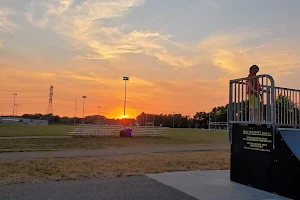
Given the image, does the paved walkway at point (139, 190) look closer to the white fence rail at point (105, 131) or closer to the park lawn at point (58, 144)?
the park lawn at point (58, 144)

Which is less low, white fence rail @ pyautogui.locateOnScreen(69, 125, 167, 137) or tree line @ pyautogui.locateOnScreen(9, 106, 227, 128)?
tree line @ pyautogui.locateOnScreen(9, 106, 227, 128)

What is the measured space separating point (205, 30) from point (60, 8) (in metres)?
7.54

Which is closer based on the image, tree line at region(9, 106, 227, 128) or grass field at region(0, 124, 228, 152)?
grass field at region(0, 124, 228, 152)

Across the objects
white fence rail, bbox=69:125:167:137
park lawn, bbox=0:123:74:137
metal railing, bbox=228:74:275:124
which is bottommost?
park lawn, bbox=0:123:74:137

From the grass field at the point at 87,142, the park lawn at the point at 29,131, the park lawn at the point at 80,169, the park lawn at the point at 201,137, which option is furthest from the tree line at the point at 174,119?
Result: the park lawn at the point at 80,169

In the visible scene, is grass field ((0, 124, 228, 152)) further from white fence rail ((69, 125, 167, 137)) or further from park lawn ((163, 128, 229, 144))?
white fence rail ((69, 125, 167, 137))

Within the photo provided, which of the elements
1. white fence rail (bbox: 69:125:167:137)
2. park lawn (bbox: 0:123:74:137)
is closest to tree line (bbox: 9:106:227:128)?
park lawn (bbox: 0:123:74:137)

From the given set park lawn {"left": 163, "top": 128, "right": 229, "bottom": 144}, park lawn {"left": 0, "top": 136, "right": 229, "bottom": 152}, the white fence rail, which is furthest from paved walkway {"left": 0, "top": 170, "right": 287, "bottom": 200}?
the white fence rail

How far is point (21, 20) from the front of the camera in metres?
16.8

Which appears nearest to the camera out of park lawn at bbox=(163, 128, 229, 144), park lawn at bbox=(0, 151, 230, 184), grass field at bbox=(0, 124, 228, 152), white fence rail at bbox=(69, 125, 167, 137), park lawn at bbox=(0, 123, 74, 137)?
park lawn at bbox=(0, 151, 230, 184)

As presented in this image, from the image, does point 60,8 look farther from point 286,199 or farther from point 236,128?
point 286,199

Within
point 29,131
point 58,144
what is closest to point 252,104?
point 58,144

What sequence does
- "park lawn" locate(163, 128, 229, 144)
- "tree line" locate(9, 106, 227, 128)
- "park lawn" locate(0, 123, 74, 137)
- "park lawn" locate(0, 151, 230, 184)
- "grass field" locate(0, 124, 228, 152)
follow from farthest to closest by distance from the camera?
"tree line" locate(9, 106, 227, 128)
"park lawn" locate(0, 123, 74, 137)
"park lawn" locate(163, 128, 229, 144)
"grass field" locate(0, 124, 228, 152)
"park lawn" locate(0, 151, 230, 184)

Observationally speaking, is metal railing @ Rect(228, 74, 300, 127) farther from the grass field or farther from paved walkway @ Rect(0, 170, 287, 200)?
the grass field
